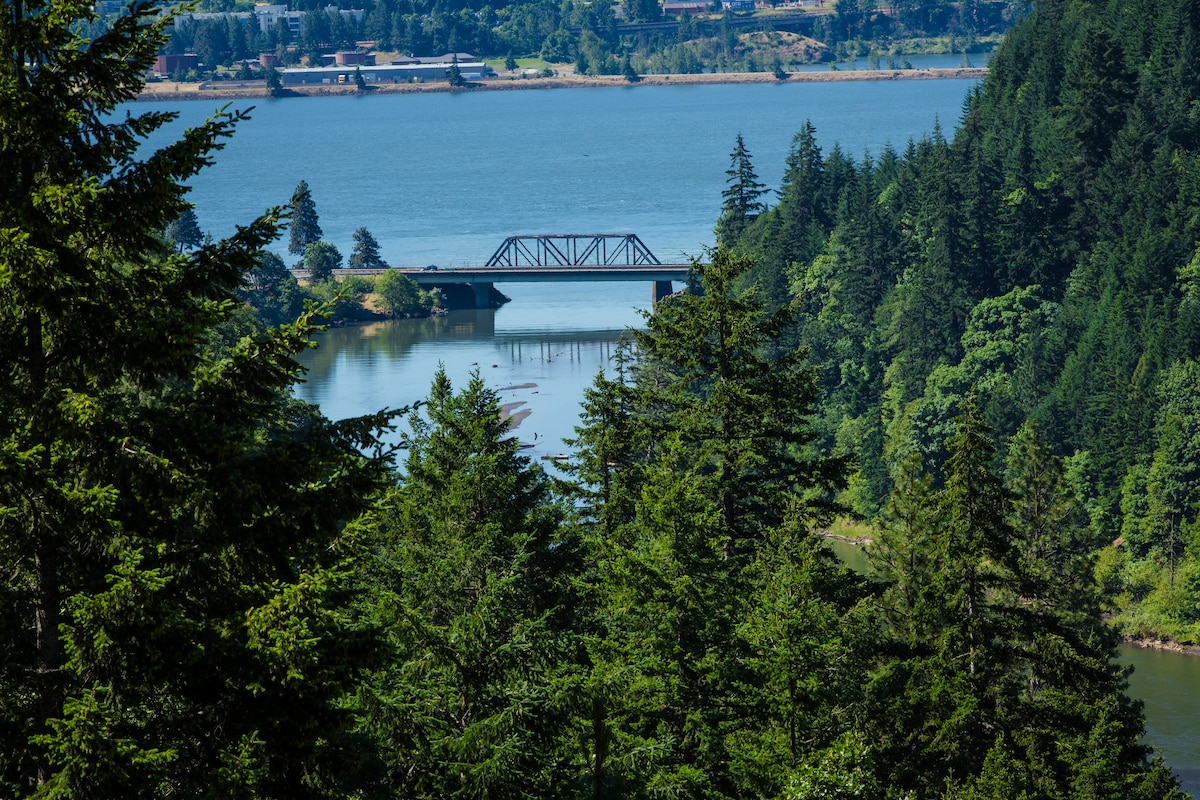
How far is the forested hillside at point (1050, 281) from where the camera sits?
7438 cm

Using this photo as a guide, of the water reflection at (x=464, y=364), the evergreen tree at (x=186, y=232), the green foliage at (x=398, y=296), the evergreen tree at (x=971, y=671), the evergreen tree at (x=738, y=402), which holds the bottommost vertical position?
the water reflection at (x=464, y=364)

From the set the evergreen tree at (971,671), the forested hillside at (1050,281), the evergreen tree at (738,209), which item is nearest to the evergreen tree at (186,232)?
the evergreen tree at (738,209)

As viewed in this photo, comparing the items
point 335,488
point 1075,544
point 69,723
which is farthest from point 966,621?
point 1075,544

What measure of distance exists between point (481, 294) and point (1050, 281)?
5277cm

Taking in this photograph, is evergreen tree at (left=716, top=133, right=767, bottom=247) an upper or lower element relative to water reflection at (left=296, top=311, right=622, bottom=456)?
upper

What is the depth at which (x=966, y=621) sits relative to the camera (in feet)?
87.8

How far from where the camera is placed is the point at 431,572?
2136cm

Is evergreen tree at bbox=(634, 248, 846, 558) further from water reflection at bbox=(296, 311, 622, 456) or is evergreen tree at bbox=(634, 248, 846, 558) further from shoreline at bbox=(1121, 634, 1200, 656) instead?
water reflection at bbox=(296, 311, 622, 456)

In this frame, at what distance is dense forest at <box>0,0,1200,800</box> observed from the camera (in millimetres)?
11297

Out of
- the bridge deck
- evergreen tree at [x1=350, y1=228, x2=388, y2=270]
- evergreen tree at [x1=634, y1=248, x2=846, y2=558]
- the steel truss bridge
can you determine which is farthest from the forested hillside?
evergreen tree at [x1=634, y1=248, x2=846, y2=558]

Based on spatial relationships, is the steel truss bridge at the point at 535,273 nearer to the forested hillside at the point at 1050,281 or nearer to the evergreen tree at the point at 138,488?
the forested hillside at the point at 1050,281

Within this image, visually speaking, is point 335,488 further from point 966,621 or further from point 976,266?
point 976,266

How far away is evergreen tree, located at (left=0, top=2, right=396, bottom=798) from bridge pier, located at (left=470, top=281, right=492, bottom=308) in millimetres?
122841

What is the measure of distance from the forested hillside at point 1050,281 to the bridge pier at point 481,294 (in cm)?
2357
